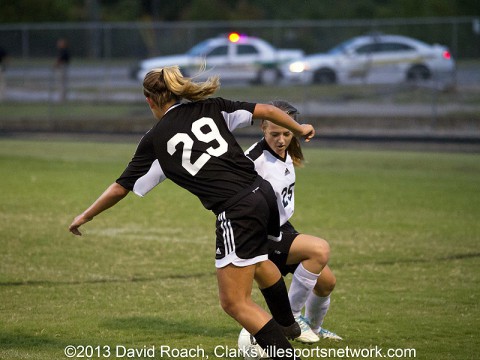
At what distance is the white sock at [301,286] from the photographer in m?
6.13

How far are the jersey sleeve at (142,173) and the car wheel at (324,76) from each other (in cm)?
2199

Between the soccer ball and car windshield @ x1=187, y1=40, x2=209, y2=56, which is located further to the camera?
car windshield @ x1=187, y1=40, x2=209, y2=56

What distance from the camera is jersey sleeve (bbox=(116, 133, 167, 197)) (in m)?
5.44

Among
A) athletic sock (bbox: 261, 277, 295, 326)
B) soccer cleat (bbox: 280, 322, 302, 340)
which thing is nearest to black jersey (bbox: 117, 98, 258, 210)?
athletic sock (bbox: 261, 277, 295, 326)

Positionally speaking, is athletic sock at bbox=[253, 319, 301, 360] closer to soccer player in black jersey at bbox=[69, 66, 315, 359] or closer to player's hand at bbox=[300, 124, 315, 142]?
soccer player in black jersey at bbox=[69, 66, 315, 359]

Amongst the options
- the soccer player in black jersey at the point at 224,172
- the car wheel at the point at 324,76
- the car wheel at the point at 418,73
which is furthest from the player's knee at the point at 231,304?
the car wheel at the point at 324,76

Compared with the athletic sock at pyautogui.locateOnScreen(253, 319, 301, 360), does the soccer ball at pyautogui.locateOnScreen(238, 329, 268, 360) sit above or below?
below

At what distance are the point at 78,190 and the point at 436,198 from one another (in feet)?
18.3

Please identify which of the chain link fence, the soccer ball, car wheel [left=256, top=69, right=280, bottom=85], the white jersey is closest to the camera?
the soccer ball

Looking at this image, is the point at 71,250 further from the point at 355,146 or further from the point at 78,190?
the point at 355,146

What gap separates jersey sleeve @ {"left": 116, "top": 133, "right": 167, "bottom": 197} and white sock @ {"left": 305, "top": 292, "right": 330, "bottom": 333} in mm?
1635

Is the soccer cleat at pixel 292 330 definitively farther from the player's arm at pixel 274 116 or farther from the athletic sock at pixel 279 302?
the player's arm at pixel 274 116

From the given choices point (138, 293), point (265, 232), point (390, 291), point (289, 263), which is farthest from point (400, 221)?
point (265, 232)

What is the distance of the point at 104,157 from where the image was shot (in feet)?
66.1
